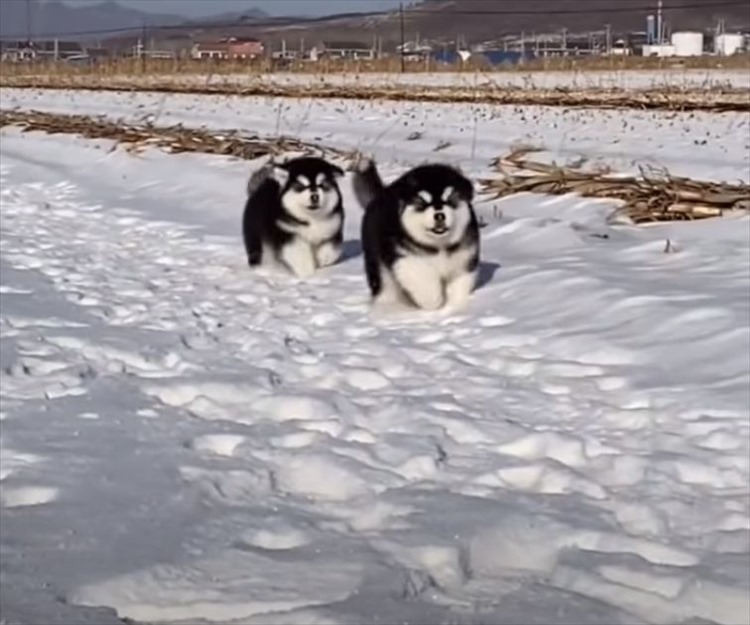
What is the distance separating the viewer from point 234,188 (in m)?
14.0

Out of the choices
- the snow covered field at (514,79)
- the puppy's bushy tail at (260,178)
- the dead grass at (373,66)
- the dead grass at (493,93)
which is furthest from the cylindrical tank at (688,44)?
the puppy's bushy tail at (260,178)

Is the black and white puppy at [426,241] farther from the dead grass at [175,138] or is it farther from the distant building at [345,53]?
the distant building at [345,53]

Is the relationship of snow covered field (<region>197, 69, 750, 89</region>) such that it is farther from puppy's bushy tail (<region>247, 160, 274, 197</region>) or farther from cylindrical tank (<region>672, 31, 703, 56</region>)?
cylindrical tank (<region>672, 31, 703, 56</region>)

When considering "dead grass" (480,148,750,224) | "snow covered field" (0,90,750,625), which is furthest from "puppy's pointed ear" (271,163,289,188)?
"dead grass" (480,148,750,224)

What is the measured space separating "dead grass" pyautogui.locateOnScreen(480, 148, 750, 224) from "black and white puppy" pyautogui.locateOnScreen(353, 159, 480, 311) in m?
2.76

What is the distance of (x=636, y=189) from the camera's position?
1124 centimetres

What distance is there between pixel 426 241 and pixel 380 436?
2.47 meters

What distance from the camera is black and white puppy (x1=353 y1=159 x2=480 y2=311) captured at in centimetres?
778

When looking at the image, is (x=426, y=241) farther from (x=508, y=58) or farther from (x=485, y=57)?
(x=508, y=58)

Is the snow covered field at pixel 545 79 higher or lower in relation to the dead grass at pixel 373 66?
lower

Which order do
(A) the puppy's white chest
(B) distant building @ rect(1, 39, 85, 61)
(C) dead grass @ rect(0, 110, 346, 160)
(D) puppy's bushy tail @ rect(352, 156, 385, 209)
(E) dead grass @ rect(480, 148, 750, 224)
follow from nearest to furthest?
(D) puppy's bushy tail @ rect(352, 156, 385, 209), (A) the puppy's white chest, (E) dead grass @ rect(480, 148, 750, 224), (C) dead grass @ rect(0, 110, 346, 160), (B) distant building @ rect(1, 39, 85, 61)

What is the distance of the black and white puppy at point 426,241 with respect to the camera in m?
7.78

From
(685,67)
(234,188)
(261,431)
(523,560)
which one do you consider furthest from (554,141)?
(685,67)

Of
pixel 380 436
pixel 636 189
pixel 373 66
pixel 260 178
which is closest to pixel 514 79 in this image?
pixel 373 66
